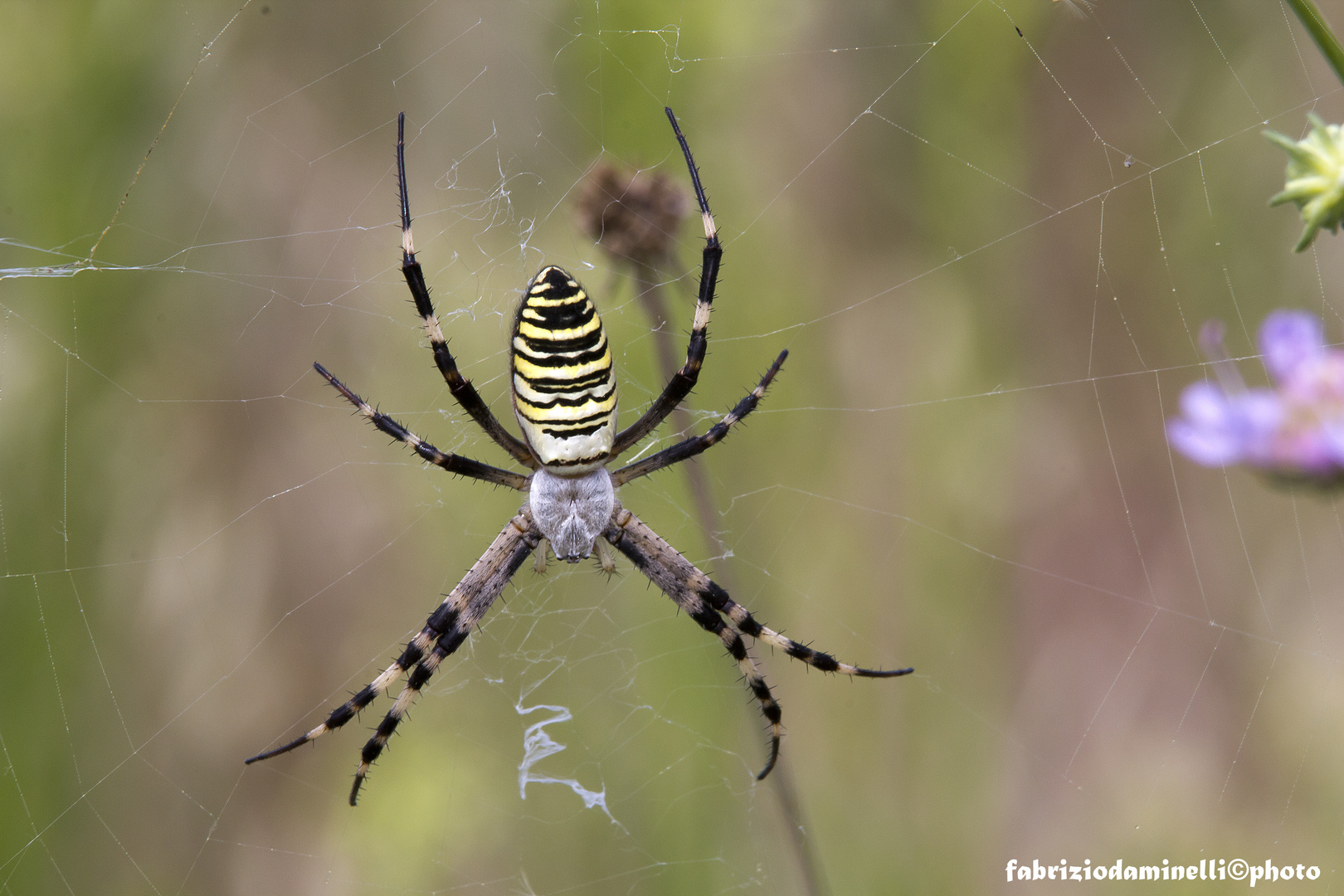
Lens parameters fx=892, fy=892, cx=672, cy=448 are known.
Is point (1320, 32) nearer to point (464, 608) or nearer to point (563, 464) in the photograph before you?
point (563, 464)

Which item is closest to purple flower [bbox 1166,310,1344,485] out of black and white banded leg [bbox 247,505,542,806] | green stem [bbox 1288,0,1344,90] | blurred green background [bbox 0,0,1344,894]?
green stem [bbox 1288,0,1344,90]

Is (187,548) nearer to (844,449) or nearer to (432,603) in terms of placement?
(432,603)

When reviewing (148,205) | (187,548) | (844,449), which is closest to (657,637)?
(844,449)

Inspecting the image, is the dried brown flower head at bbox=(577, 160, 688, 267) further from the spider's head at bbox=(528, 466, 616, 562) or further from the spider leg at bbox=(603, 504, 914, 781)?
the spider leg at bbox=(603, 504, 914, 781)

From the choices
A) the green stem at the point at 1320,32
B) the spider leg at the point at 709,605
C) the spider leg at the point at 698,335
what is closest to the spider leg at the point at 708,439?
the spider leg at the point at 698,335

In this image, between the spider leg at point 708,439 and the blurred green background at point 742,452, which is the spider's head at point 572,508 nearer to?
the spider leg at point 708,439
